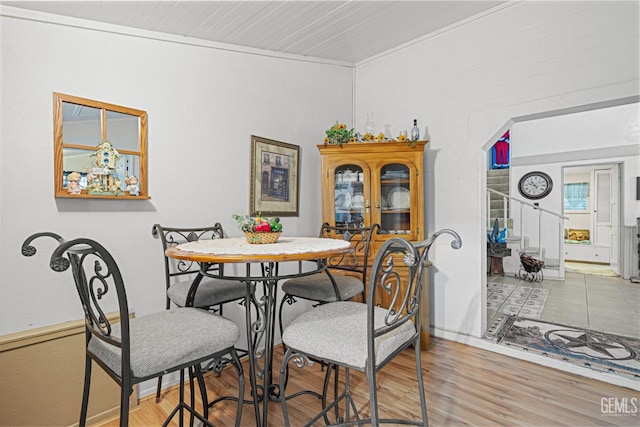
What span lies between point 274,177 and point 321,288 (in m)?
1.18

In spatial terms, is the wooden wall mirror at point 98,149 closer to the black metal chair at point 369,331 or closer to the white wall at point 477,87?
the black metal chair at point 369,331

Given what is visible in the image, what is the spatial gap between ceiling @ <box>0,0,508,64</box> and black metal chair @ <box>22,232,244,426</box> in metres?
1.46

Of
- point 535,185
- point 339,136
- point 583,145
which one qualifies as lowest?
point 535,185

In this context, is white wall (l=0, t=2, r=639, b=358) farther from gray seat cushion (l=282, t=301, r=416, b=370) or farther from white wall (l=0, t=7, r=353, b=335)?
gray seat cushion (l=282, t=301, r=416, b=370)

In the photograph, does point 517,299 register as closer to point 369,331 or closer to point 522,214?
point 522,214

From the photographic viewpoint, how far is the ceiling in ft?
6.23

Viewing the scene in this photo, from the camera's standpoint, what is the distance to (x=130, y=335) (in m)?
1.19

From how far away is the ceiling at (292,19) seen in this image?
1.90 m

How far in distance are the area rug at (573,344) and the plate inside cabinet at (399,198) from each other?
132 cm

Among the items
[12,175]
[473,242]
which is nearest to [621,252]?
[473,242]

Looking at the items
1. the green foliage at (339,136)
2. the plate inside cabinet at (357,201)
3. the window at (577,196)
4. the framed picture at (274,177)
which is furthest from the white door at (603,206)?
the framed picture at (274,177)

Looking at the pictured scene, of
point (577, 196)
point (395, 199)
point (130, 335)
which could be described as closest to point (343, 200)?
point (395, 199)

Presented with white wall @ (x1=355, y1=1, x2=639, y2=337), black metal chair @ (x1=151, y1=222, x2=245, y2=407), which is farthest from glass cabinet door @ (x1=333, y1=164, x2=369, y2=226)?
black metal chair @ (x1=151, y1=222, x2=245, y2=407)

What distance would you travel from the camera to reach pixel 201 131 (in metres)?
2.36
